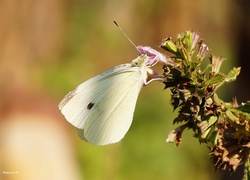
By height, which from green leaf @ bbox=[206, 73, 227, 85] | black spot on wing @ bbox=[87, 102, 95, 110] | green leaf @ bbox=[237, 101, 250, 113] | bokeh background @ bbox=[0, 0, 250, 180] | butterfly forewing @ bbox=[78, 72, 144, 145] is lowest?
green leaf @ bbox=[237, 101, 250, 113]

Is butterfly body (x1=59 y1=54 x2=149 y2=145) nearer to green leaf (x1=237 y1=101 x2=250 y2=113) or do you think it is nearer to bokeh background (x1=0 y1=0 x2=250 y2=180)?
green leaf (x1=237 y1=101 x2=250 y2=113)

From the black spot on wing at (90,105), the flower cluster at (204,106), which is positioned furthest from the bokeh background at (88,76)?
the flower cluster at (204,106)

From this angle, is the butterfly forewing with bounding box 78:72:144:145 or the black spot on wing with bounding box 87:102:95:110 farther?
the black spot on wing with bounding box 87:102:95:110

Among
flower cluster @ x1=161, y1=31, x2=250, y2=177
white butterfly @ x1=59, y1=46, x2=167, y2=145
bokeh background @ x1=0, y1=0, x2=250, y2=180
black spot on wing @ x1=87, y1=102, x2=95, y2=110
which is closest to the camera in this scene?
flower cluster @ x1=161, y1=31, x2=250, y2=177

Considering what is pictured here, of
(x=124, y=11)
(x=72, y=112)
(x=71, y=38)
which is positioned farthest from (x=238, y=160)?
(x=124, y=11)

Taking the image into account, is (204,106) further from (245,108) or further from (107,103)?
(107,103)

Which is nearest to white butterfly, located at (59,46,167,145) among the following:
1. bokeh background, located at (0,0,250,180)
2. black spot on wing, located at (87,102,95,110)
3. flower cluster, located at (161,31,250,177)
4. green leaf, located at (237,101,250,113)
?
black spot on wing, located at (87,102,95,110)

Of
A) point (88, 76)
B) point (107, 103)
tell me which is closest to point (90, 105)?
point (107, 103)

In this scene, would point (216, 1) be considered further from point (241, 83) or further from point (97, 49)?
point (97, 49)
